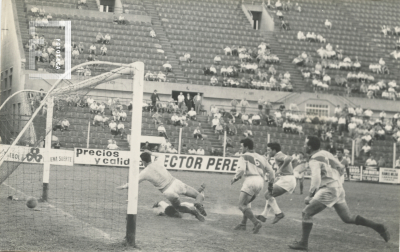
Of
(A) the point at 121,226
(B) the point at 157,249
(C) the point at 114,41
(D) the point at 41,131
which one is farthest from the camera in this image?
(C) the point at 114,41

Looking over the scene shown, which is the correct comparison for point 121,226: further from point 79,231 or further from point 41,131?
point 41,131

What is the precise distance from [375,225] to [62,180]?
626cm

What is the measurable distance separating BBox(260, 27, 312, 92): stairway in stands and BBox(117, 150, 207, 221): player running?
3.32 m

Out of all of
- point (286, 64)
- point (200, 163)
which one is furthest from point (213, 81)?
point (286, 64)

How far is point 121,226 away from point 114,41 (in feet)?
11.7

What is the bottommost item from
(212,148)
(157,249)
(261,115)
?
(157,249)

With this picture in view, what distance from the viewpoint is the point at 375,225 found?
25.9ft

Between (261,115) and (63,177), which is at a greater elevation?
(261,115)

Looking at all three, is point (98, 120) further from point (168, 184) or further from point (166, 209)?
point (166, 209)

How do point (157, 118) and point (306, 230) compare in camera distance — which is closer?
point (306, 230)

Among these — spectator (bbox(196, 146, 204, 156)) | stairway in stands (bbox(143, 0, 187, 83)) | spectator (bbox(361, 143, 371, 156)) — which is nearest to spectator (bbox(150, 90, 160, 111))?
stairway in stands (bbox(143, 0, 187, 83))

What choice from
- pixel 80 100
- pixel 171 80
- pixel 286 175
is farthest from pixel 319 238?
pixel 80 100

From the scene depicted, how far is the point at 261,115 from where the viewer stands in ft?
35.4

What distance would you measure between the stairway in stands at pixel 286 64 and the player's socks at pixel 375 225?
3.51 meters
